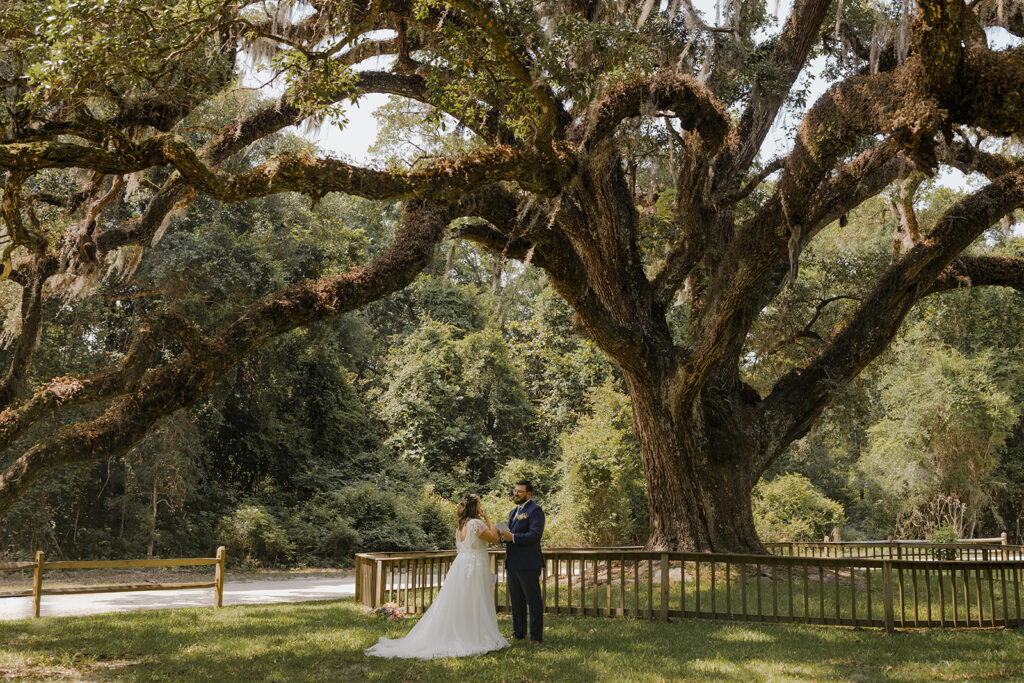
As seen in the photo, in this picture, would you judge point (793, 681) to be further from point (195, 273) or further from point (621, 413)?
point (195, 273)

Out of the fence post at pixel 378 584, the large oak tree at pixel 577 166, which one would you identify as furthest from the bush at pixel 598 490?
the fence post at pixel 378 584

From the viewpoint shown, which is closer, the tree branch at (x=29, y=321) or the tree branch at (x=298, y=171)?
the tree branch at (x=298, y=171)

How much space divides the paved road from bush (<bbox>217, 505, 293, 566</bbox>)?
10.2ft

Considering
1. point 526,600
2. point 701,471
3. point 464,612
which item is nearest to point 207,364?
point 464,612

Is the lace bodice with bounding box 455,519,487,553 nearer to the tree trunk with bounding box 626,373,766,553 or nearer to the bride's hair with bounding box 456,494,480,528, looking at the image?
the bride's hair with bounding box 456,494,480,528

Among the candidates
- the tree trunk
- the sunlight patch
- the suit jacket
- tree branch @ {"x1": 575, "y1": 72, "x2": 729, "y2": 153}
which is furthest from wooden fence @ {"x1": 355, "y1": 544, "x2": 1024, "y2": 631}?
tree branch @ {"x1": 575, "y1": 72, "x2": 729, "y2": 153}

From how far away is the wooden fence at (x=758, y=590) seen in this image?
894 centimetres

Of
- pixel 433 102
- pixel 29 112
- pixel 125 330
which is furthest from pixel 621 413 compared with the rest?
pixel 29 112

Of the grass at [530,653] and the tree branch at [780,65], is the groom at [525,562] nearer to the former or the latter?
the grass at [530,653]

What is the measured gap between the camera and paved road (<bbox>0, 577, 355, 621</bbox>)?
1175cm

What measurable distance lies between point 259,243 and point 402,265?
1249 cm

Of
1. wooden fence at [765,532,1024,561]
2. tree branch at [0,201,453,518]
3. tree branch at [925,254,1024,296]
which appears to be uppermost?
tree branch at [925,254,1024,296]

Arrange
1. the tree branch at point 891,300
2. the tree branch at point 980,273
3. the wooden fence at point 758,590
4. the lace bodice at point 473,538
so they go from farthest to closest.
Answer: the tree branch at point 980,273
the tree branch at point 891,300
the wooden fence at point 758,590
the lace bodice at point 473,538

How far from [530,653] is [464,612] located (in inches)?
31.8
